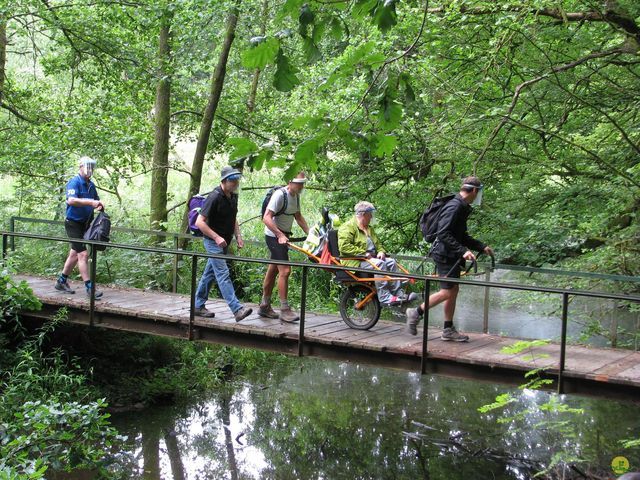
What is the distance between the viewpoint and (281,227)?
8203 millimetres

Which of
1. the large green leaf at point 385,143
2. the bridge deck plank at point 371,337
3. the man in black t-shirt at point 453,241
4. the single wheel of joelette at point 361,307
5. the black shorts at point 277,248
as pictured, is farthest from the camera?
the black shorts at point 277,248

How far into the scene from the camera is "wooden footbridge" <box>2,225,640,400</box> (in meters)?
6.43

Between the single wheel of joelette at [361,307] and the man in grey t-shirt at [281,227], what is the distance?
0.63 metres

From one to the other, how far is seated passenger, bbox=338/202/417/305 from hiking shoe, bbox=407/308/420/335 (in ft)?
0.51

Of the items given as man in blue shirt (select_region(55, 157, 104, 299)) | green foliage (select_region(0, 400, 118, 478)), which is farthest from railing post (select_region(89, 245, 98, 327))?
green foliage (select_region(0, 400, 118, 478))

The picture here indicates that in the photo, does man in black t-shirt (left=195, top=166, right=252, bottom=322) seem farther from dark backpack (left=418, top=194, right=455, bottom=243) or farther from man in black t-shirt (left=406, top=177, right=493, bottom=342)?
man in black t-shirt (left=406, top=177, right=493, bottom=342)

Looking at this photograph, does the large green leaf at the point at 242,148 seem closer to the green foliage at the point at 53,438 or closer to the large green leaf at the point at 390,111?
the large green leaf at the point at 390,111

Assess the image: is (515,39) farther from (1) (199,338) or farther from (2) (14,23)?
(2) (14,23)

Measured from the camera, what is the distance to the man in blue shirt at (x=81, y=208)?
29.2ft

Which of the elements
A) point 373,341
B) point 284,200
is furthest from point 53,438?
point 284,200

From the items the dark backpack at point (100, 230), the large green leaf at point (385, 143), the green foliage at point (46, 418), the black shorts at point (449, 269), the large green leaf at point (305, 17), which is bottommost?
the green foliage at point (46, 418)

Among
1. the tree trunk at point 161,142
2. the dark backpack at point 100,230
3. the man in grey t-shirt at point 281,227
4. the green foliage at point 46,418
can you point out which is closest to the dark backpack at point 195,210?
the man in grey t-shirt at point 281,227

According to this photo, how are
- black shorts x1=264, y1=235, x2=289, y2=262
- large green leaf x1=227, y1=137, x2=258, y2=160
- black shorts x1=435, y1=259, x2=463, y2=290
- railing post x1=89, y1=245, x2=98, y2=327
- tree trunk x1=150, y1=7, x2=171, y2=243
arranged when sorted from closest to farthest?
large green leaf x1=227, y1=137, x2=258, y2=160 < black shorts x1=435, y1=259, x2=463, y2=290 < black shorts x1=264, y1=235, x2=289, y2=262 < railing post x1=89, y1=245, x2=98, y2=327 < tree trunk x1=150, y1=7, x2=171, y2=243

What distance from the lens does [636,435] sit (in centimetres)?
920
